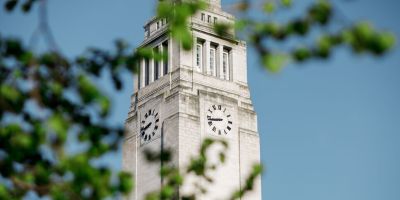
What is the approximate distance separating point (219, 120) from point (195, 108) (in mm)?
2180

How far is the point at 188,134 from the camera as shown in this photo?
65062mm

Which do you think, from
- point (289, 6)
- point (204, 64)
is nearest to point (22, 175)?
point (289, 6)

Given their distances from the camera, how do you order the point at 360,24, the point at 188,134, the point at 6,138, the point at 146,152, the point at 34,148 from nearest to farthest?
the point at 360,24 → the point at 34,148 → the point at 6,138 → the point at 146,152 → the point at 188,134

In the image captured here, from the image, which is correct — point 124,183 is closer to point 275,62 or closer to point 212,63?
point 275,62

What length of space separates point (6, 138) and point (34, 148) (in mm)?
1290

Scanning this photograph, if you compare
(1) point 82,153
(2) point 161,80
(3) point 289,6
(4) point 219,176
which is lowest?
(1) point 82,153

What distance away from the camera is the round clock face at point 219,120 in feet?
218

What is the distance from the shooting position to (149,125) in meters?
67.9

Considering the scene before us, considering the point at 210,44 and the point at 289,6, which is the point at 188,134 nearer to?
the point at 210,44

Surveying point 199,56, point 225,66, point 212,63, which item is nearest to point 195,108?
point 199,56

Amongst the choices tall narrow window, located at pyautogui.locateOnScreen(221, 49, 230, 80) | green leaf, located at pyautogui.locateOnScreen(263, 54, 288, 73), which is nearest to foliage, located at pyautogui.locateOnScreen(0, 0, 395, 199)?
green leaf, located at pyautogui.locateOnScreen(263, 54, 288, 73)

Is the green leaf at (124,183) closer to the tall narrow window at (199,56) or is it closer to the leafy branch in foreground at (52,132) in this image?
the leafy branch in foreground at (52,132)

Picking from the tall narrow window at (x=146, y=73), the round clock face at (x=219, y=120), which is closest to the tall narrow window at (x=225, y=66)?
Answer: the round clock face at (x=219, y=120)

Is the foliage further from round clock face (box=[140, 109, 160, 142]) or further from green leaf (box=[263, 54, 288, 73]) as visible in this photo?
round clock face (box=[140, 109, 160, 142])
